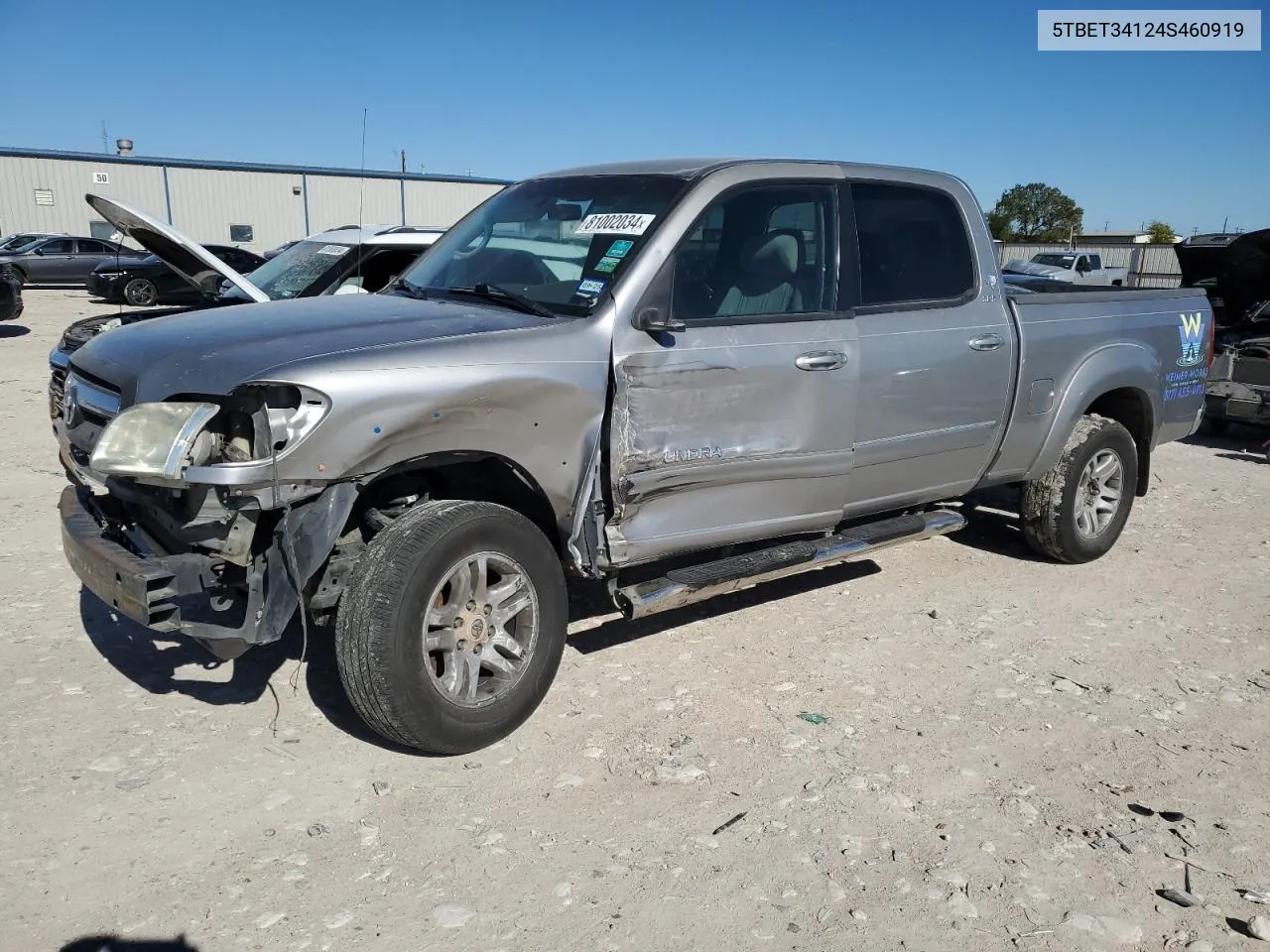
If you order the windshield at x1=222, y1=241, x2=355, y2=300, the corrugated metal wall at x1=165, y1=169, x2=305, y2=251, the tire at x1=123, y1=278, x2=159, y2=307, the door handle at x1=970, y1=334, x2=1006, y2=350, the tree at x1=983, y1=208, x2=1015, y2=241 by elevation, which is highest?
the tree at x1=983, y1=208, x2=1015, y2=241

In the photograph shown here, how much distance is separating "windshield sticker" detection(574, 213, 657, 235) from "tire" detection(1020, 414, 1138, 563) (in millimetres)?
3007

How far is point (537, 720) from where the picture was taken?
152 inches

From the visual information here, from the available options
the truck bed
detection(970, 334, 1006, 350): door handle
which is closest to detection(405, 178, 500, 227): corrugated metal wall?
the truck bed

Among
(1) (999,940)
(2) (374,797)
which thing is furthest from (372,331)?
(1) (999,940)

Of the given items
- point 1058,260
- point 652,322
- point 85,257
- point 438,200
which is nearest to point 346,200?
point 438,200

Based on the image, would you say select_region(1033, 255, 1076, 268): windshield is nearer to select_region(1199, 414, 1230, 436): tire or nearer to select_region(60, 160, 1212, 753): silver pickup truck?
select_region(1199, 414, 1230, 436): tire

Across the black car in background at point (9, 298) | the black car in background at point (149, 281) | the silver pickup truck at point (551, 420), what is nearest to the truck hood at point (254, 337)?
the silver pickup truck at point (551, 420)

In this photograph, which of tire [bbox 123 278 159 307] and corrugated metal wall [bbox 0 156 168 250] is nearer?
tire [bbox 123 278 159 307]

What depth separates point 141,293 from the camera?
2048 cm

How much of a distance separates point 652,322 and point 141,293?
1975cm

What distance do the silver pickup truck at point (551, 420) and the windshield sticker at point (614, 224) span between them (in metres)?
0.01

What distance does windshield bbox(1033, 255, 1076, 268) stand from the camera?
96.4 ft

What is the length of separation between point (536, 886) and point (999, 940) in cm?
126

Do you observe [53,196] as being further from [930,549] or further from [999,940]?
[999,940]
